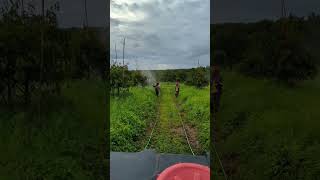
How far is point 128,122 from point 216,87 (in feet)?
9.75

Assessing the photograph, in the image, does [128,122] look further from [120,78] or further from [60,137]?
[60,137]

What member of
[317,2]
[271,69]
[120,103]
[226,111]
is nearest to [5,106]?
[226,111]

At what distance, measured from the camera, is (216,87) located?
313cm

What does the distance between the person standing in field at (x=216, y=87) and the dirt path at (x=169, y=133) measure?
1.66m

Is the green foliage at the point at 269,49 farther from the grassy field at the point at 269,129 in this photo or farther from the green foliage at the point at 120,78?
the green foliage at the point at 120,78

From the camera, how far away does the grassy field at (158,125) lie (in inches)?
199

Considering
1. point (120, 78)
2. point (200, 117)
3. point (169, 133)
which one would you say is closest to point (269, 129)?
point (169, 133)

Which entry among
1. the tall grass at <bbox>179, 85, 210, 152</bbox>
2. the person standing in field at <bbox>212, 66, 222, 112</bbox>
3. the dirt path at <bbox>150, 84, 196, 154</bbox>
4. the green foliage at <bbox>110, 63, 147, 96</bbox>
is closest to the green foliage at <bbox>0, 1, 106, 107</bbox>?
the person standing in field at <bbox>212, 66, 222, 112</bbox>

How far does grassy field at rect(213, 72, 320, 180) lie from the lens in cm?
237

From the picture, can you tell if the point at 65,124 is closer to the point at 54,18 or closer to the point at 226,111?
the point at 54,18

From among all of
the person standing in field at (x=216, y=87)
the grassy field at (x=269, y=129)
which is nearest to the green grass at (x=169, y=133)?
the person standing in field at (x=216, y=87)

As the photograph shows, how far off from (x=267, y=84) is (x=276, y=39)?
1.20ft

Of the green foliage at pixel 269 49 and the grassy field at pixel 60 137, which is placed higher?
the green foliage at pixel 269 49

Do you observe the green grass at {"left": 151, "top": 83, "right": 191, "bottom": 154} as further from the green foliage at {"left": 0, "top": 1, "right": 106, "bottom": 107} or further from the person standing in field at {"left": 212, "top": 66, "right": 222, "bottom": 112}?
the green foliage at {"left": 0, "top": 1, "right": 106, "bottom": 107}
